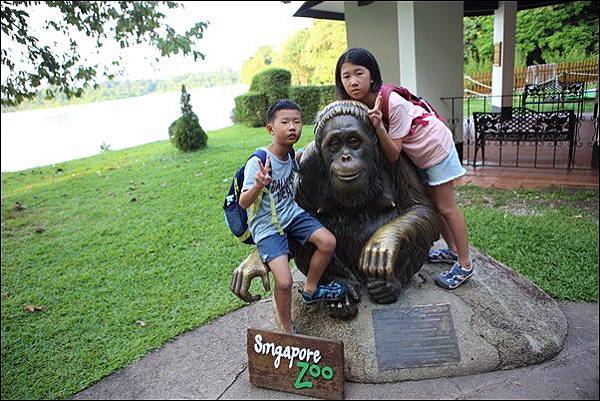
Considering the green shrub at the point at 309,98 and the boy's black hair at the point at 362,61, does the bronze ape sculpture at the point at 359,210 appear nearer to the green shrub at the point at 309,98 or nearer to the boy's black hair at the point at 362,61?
the boy's black hair at the point at 362,61

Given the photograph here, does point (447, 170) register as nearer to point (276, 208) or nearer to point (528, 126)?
point (276, 208)

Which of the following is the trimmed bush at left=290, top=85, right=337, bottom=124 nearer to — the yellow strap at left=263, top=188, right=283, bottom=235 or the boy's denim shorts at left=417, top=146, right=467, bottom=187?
the boy's denim shorts at left=417, top=146, right=467, bottom=187

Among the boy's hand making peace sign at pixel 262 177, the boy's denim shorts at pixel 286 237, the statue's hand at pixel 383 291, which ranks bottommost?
the statue's hand at pixel 383 291

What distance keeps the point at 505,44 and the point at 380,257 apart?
1142cm

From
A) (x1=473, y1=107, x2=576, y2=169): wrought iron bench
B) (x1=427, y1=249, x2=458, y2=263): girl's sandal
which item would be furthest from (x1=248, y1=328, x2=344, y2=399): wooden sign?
(x1=473, y1=107, x2=576, y2=169): wrought iron bench

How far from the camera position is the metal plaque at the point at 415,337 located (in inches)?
99.8

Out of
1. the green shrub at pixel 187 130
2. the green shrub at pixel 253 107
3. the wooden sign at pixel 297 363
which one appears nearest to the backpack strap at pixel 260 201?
the wooden sign at pixel 297 363

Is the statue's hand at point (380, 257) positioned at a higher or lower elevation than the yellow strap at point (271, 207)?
lower

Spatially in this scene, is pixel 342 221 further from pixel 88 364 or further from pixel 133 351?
pixel 88 364

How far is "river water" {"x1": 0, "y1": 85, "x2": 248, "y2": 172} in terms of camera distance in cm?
1529

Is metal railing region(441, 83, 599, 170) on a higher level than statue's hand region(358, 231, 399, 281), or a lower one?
lower

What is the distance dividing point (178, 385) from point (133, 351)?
753mm

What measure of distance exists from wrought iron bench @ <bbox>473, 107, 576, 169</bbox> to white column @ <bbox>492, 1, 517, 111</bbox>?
4.48 metres

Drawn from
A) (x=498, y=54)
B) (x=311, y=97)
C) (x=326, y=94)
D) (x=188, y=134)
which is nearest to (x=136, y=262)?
(x=188, y=134)
